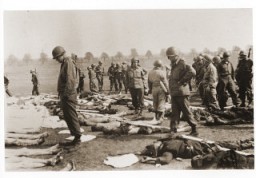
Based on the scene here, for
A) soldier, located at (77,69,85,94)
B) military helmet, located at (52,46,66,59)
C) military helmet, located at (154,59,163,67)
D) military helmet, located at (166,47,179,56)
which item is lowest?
soldier, located at (77,69,85,94)

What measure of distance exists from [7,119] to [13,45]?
1108 millimetres

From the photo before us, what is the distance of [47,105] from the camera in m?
6.14

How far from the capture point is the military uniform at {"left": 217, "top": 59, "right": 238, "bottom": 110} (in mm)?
6223

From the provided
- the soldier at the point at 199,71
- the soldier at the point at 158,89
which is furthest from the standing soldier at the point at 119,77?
the soldier at the point at 199,71

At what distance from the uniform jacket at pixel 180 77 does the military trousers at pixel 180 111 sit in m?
0.09

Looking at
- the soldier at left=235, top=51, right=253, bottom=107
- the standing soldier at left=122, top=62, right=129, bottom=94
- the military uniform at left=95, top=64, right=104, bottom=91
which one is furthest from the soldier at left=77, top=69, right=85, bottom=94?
the soldier at left=235, top=51, right=253, bottom=107

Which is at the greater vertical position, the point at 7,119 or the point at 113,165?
the point at 7,119

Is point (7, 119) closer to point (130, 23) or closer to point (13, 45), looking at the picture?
point (13, 45)

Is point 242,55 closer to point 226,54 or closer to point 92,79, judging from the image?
point 226,54

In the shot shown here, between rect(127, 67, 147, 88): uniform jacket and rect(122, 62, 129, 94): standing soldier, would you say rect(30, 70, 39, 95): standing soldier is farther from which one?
rect(127, 67, 147, 88): uniform jacket

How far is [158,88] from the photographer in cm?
620

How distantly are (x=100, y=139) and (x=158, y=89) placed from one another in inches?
45.6

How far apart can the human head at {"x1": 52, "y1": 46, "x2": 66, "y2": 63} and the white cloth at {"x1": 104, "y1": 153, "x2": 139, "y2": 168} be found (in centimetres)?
163
